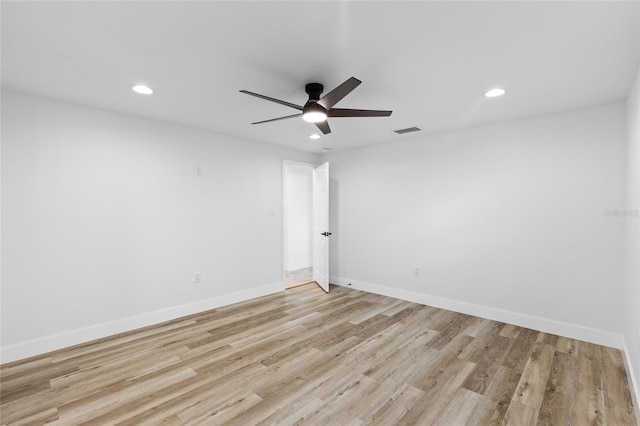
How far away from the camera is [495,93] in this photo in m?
2.74

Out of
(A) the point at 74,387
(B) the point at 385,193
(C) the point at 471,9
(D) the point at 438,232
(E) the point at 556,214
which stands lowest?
(A) the point at 74,387

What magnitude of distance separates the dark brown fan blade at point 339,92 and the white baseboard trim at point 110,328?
3.14 meters

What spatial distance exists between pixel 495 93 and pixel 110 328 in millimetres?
4595

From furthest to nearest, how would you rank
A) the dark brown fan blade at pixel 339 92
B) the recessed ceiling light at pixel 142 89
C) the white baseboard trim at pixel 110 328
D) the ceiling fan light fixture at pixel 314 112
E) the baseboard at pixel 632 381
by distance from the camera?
the white baseboard trim at pixel 110 328 < the recessed ceiling light at pixel 142 89 < the ceiling fan light fixture at pixel 314 112 < the baseboard at pixel 632 381 < the dark brown fan blade at pixel 339 92

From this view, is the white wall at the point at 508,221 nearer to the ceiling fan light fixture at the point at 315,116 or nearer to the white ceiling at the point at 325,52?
the white ceiling at the point at 325,52

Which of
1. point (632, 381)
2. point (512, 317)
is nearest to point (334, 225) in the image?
point (512, 317)

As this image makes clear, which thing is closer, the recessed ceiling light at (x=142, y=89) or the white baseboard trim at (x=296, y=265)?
the recessed ceiling light at (x=142, y=89)

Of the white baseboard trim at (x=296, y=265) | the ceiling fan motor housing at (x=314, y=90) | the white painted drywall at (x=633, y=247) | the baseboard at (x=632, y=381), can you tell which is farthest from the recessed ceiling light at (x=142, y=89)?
the white baseboard trim at (x=296, y=265)

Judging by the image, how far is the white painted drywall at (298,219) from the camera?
689 cm

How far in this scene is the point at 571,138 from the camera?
3.18 m

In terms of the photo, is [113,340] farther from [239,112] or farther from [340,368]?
[239,112]

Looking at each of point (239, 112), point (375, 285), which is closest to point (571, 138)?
point (375, 285)

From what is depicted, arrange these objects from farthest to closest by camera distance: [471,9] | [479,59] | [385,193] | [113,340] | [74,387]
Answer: [385,193] → [113,340] → [74,387] → [479,59] → [471,9]

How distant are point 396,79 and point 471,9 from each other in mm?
877
